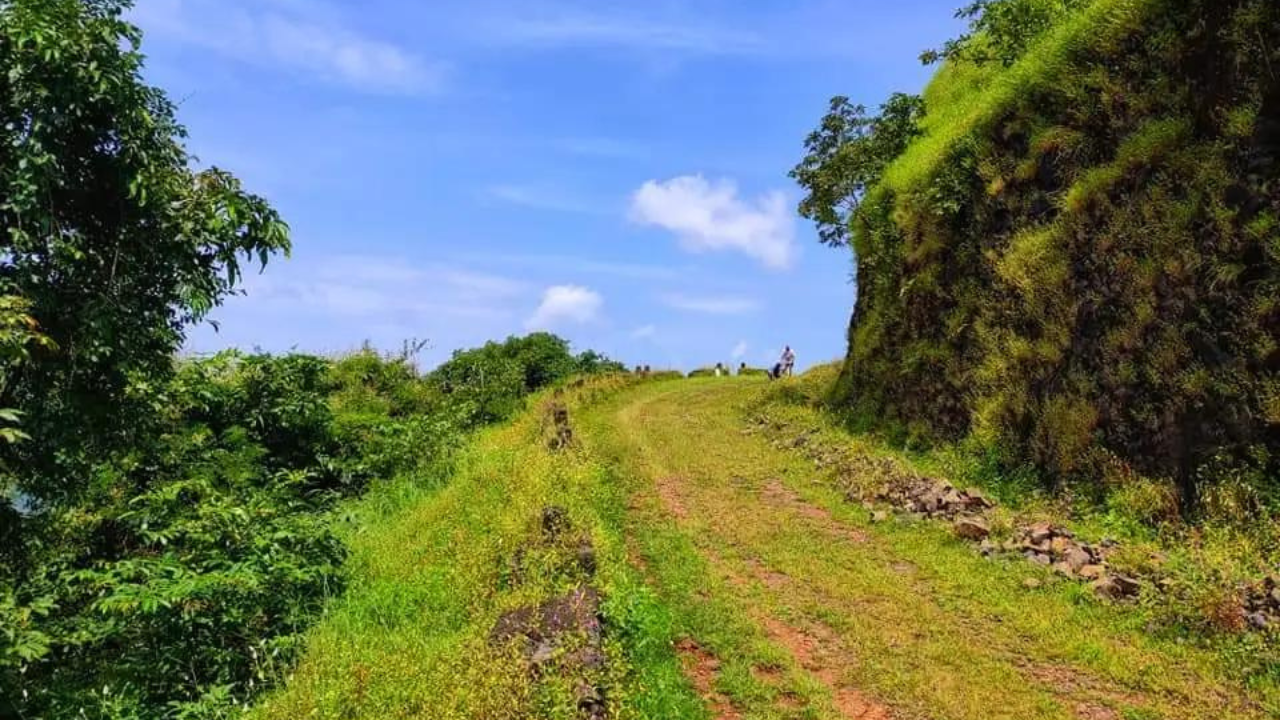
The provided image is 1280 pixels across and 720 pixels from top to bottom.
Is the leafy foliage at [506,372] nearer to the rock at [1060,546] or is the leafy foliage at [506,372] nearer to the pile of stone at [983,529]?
the pile of stone at [983,529]

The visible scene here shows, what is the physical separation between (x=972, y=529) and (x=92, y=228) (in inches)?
435

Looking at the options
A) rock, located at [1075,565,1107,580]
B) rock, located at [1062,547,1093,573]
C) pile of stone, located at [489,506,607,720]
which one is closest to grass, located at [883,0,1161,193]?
rock, located at [1062,547,1093,573]

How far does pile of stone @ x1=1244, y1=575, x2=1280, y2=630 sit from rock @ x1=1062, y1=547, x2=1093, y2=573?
185 cm

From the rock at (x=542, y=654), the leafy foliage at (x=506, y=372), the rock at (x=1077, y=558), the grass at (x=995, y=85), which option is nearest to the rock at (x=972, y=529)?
the rock at (x=1077, y=558)

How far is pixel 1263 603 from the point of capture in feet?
25.5

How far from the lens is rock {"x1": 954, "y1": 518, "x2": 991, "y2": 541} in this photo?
11266 millimetres

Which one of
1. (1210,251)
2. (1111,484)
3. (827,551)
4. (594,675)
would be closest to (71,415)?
(594,675)

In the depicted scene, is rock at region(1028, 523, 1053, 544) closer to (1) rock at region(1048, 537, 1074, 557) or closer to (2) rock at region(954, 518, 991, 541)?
(1) rock at region(1048, 537, 1074, 557)

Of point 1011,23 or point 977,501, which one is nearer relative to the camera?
point 977,501

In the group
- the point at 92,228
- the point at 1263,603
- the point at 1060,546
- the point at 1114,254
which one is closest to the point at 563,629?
the point at 92,228

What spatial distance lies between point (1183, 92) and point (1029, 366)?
4.70 meters

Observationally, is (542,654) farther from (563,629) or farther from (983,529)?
(983,529)

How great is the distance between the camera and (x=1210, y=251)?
10.5 m

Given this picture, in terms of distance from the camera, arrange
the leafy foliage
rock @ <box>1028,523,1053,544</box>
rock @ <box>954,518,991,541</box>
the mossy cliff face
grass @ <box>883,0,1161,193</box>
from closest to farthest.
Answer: the mossy cliff face
rock @ <box>1028,523,1053,544</box>
rock @ <box>954,518,991,541</box>
grass @ <box>883,0,1161,193</box>
the leafy foliage
